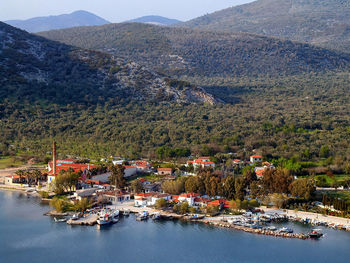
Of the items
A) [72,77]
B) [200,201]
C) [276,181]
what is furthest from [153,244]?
[72,77]

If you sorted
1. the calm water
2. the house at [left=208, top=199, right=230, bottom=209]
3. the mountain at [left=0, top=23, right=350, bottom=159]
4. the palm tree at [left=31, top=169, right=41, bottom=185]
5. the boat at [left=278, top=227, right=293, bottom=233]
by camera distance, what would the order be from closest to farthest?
1. the calm water
2. the boat at [left=278, top=227, right=293, bottom=233]
3. the house at [left=208, top=199, right=230, bottom=209]
4. the palm tree at [left=31, top=169, right=41, bottom=185]
5. the mountain at [left=0, top=23, right=350, bottom=159]

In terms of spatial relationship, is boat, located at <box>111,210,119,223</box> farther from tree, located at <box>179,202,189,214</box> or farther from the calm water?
tree, located at <box>179,202,189,214</box>

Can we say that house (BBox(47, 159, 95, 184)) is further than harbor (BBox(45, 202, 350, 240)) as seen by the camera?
Yes

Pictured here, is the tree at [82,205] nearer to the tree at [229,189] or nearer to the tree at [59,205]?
the tree at [59,205]

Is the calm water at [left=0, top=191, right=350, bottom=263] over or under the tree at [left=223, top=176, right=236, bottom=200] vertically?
under

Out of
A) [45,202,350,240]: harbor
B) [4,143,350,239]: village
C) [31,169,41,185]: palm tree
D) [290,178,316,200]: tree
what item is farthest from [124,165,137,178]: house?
[290,178,316,200]: tree

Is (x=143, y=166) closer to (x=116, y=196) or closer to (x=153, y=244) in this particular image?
(x=116, y=196)
